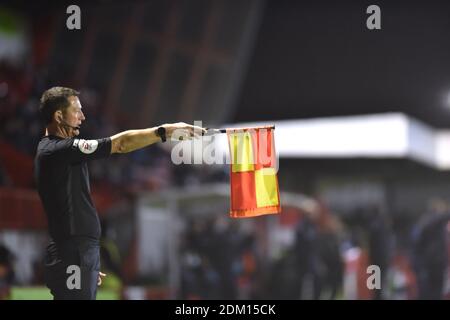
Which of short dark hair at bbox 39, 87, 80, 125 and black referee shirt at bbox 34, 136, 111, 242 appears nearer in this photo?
black referee shirt at bbox 34, 136, 111, 242

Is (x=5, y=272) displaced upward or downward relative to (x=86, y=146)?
upward

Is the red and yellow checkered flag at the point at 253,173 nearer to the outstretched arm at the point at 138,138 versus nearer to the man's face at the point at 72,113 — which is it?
the outstretched arm at the point at 138,138

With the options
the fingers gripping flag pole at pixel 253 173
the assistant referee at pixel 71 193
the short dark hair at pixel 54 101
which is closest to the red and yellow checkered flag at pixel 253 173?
the fingers gripping flag pole at pixel 253 173

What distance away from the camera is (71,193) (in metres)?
5.08

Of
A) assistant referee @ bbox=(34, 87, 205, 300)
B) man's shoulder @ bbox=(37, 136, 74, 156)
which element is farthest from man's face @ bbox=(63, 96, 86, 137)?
man's shoulder @ bbox=(37, 136, 74, 156)

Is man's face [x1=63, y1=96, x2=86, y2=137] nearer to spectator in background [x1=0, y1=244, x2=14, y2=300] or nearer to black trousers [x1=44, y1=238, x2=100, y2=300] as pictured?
black trousers [x1=44, y1=238, x2=100, y2=300]

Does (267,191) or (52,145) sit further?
(267,191)

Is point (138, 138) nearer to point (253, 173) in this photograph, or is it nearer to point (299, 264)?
point (253, 173)

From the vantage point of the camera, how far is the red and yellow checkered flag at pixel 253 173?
5711 millimetres

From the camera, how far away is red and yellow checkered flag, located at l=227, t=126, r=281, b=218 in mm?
5711

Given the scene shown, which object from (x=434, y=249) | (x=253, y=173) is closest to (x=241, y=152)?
(x=253, y=173)

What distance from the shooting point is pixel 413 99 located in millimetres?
21031

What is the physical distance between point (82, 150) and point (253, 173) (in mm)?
1401
